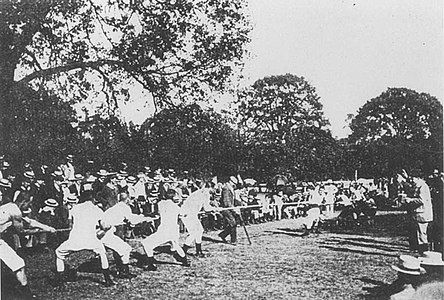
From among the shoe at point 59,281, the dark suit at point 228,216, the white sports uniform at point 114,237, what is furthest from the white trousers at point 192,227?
the shoe at point 59,281

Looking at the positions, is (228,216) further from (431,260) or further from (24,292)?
(431,260)

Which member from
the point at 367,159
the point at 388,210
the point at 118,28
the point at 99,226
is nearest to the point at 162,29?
the point at 118,28

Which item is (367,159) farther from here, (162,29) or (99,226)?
(99,226)

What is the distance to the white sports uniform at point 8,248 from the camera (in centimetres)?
703

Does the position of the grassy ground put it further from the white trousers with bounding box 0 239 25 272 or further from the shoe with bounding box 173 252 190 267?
the white trousers with bounding box 0 239 25 272

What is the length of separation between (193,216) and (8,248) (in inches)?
221

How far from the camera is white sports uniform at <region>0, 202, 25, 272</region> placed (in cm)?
703

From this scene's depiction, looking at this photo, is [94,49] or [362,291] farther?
[94,49]

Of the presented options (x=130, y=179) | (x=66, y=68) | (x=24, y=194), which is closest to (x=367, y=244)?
(x=130, y=179)

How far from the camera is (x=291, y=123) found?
49.2 m

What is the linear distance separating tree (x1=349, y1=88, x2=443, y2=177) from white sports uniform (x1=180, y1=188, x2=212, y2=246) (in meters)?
34.1

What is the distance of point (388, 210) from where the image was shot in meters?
29.1

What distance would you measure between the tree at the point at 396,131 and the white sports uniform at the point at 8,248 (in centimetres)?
3970

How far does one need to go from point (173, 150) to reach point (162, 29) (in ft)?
12.7
